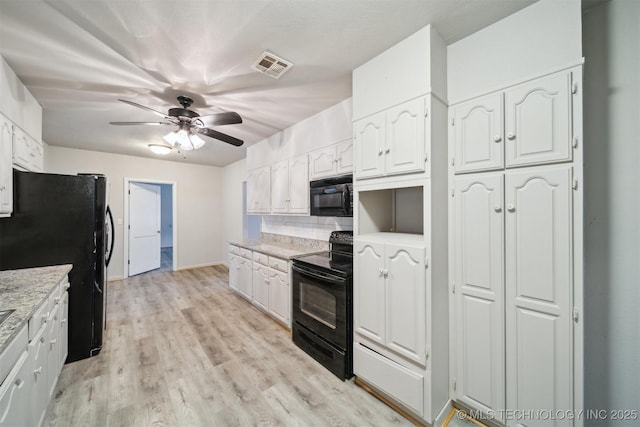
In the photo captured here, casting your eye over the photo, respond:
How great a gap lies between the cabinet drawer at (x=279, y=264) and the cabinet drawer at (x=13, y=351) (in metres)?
1.90

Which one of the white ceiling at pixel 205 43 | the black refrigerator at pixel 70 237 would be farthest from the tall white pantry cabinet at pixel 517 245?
the black refrigerator at pixel 70 237

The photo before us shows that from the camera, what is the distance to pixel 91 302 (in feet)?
7.63

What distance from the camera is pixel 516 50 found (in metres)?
1.46

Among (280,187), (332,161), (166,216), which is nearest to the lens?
(332,161)

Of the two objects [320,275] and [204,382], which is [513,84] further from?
[204,382]

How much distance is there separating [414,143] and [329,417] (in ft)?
6.36

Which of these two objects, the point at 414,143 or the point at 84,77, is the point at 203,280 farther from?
the point at 414,143

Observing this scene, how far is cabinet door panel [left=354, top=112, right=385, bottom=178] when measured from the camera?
1813 millimetres

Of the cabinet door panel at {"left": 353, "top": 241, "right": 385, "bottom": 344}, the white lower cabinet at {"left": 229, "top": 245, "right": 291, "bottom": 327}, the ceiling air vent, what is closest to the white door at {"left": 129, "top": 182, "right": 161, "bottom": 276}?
the white lower cabinet at {"left": 229, "top": 245, "right": 291, "bottom": 327}

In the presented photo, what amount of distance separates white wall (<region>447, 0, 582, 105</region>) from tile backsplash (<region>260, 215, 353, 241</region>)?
5.77ft

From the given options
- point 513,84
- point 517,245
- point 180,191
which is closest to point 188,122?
point 513,84

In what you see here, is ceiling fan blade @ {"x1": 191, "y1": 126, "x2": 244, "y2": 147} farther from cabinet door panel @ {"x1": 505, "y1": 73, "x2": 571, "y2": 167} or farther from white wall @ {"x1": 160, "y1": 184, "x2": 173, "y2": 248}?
white wall @ {"x1": 160, "y1": 184, "x2": 173, "y2": 248}

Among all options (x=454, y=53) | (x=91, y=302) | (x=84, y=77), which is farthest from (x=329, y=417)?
(x=84, y=77)

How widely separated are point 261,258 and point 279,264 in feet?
1.59
